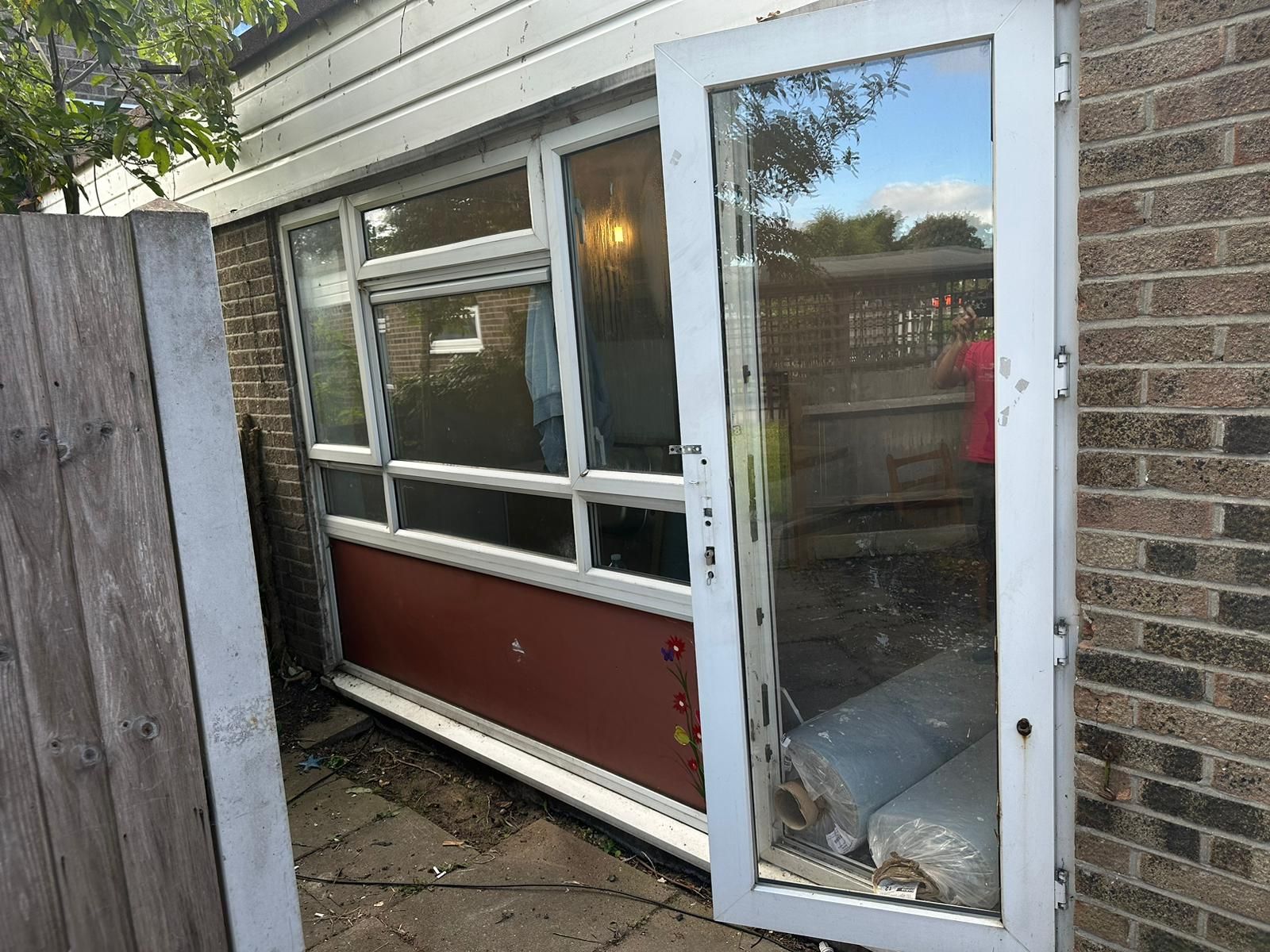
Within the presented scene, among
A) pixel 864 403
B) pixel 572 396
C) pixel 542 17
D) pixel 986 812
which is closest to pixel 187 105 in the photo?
pixel 542 17

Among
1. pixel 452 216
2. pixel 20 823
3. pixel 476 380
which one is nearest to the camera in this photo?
pixel 20 823

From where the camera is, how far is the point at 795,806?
8.89ft

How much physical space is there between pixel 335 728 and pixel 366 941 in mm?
1787

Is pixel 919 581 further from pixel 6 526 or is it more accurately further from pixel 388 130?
pixel 388 130

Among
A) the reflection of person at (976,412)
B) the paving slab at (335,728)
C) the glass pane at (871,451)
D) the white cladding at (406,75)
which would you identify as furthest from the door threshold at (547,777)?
the white cladding at (406,75)

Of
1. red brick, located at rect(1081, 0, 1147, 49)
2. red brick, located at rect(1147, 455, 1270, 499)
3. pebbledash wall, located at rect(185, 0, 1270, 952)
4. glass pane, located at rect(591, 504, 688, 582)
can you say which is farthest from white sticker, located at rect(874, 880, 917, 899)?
red brick, located at rect(1081, 0, 1147, 49)

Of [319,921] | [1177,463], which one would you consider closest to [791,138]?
[1177,463]

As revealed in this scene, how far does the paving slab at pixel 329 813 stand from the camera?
3.77 metres

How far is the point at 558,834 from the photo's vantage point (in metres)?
3.60

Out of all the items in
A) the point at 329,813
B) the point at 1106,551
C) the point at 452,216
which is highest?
the point at 452,216

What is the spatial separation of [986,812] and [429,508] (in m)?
2.97

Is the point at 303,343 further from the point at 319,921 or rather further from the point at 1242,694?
the point at 1242,694

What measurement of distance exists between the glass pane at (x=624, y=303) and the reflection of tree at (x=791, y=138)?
61cm

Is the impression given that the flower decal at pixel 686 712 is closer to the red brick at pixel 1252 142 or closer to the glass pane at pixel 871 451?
the glass pane at pixel 871 451
